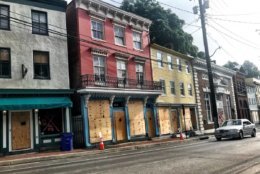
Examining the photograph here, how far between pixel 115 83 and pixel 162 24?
21.2 metres

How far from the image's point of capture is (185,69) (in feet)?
127

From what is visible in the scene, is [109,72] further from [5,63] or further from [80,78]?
[5,63]

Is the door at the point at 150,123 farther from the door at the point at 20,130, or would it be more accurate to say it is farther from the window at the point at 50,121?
the door at the point at 20,130

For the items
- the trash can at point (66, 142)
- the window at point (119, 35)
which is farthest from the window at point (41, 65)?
the window at point (119, 35)

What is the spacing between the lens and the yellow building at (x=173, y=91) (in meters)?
32.5

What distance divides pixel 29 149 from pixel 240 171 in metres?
15.1

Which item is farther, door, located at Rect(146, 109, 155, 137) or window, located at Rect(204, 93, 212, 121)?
window, located at Rect(204, 93, 212, 121)

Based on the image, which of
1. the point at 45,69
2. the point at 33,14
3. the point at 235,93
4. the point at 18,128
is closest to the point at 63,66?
the point at 45,69

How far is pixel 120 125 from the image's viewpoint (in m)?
26.9

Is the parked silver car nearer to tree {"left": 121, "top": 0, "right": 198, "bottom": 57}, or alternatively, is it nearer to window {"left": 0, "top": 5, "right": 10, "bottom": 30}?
window {"left": 0, "top": 5, "right": 10, "bottom": 30}

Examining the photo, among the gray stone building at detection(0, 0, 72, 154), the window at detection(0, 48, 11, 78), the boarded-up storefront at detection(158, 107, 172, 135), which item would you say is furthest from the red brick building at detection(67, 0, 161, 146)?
the window at detection(0, 48, 11, 78)

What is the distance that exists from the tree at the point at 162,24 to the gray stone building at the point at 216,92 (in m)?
5.61

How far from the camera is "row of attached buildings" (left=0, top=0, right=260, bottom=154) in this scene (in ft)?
67.7

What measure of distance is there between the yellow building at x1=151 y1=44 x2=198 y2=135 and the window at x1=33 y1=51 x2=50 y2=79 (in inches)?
453
